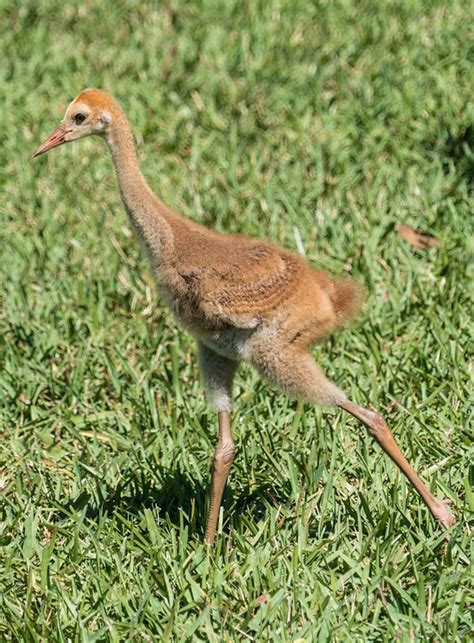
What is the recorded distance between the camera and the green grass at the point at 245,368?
154 inches

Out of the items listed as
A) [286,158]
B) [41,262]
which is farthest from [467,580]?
[286,158]

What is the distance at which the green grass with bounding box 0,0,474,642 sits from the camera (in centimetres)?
390

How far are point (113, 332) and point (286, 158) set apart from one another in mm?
1855

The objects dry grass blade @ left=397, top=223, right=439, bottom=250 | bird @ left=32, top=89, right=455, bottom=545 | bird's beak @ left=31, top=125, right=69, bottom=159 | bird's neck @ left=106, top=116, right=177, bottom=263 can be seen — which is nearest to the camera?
bird @ left=32, top=89, right=455, bottom=545

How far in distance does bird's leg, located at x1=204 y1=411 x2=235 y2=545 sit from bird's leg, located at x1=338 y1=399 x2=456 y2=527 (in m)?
0.46

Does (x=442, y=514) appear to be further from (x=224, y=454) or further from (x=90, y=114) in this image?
(x=90, y=114)

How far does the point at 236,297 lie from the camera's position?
4012mm

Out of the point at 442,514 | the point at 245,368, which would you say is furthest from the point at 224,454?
the point at 245,368

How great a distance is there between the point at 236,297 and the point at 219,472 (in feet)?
2.23

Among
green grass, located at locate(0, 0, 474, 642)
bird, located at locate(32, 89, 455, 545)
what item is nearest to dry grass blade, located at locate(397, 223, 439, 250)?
green grass, located at locate(0, 0, 474, 642)

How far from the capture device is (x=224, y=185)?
6676 mm

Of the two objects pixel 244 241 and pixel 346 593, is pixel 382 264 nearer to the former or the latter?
pixel 244 241

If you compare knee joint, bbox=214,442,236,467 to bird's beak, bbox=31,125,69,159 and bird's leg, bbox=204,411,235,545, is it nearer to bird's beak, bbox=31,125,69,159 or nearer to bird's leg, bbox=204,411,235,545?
bird's leg, bbox=204,411,235,545

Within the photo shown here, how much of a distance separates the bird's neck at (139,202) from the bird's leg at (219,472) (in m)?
0.70
